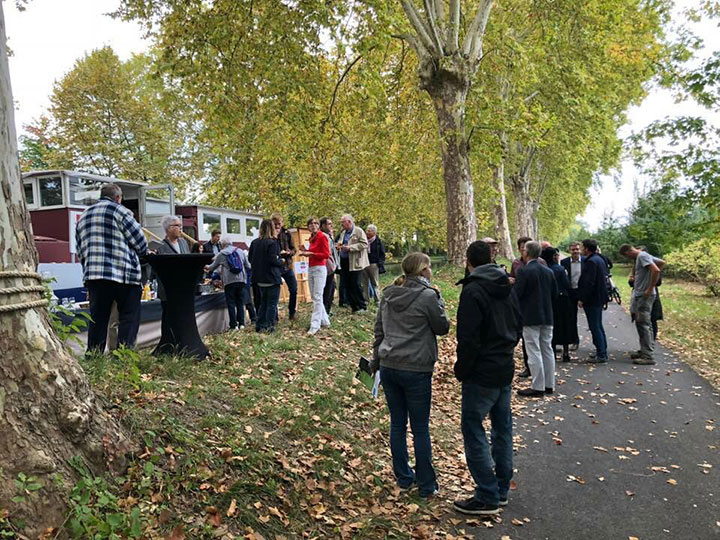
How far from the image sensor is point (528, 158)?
33062 millimetres

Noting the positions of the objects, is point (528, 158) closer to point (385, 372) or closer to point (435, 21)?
point (435, 21)

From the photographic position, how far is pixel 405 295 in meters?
4.40

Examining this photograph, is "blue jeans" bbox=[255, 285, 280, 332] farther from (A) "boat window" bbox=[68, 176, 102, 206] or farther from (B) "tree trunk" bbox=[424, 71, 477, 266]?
(A) "boat window" bbox=[68, 176, 102, 206]

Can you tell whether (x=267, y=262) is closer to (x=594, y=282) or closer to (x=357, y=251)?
(x=357, y=251)

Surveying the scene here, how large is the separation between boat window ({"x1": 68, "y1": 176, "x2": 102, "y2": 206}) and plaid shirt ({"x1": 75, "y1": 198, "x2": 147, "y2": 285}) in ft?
33.3

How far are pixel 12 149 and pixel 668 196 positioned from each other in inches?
523

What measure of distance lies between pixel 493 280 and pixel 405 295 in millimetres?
709

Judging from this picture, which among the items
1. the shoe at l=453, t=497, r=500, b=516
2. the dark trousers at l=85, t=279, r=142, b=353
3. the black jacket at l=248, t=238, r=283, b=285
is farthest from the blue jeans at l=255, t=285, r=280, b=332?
the shoe at l=453, t=497, r=500, b=516

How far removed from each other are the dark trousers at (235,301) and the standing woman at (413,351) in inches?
201

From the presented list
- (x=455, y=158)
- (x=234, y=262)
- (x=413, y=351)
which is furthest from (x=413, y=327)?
(x=455, y=158)

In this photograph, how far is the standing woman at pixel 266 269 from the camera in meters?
8.66

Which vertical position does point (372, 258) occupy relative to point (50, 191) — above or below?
below

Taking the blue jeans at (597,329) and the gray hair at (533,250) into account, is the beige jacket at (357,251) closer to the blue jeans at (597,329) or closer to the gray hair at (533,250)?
the gray hair at (533,250)

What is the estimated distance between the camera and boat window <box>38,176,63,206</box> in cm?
1471
